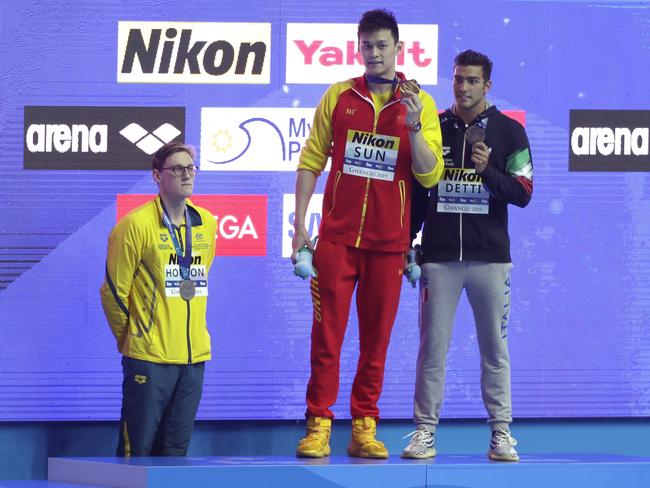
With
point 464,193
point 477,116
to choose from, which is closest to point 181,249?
point 464,193

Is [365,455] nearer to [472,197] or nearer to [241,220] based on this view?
[472,197]

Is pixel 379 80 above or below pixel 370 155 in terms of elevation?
above

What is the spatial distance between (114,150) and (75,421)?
4.09 ft

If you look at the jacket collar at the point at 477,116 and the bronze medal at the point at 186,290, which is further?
the bronze medal at the point at 186,290

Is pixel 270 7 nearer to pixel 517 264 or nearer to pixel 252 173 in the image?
pixel 252 173

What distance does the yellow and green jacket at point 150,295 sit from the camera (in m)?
4.34

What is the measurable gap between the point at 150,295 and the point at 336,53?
156cm

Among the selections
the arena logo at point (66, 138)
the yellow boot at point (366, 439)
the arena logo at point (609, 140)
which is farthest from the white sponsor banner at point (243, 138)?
the yellow boot at point (366, 439)

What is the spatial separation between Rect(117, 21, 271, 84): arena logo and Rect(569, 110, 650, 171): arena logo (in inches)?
58.3

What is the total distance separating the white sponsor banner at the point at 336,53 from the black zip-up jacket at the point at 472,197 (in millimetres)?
1164

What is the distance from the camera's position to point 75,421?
521 cm

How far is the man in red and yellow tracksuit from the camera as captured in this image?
12.9ft

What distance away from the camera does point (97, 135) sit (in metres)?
5.19

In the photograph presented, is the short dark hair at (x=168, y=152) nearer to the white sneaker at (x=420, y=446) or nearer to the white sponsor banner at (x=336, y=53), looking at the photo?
the white sponsor banner at (x=336, y=53)
